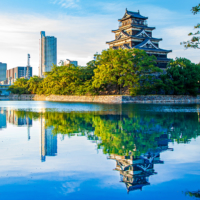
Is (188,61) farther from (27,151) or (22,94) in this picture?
(22,94)

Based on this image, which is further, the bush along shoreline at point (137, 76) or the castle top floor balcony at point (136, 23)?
the castle top floor balcony at point (136, 23)

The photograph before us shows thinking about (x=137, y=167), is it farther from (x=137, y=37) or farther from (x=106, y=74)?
(x=137, y=37)

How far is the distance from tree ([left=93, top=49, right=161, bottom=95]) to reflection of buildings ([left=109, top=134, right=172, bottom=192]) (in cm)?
3323

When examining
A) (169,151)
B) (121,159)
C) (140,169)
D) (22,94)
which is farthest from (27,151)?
(22,94)

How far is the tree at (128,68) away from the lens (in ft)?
130

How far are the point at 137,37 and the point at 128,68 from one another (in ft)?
37.5

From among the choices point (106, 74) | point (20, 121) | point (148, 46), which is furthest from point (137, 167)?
point (148, 46)

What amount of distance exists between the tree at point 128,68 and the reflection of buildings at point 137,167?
3323cm

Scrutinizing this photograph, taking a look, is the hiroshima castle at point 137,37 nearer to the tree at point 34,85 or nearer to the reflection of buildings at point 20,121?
the tree at point 34,85

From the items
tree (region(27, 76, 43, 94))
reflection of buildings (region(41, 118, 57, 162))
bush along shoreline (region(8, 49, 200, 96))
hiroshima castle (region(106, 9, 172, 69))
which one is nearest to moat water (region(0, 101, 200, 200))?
reflection of buildings (region(41, 118, 57, 162))

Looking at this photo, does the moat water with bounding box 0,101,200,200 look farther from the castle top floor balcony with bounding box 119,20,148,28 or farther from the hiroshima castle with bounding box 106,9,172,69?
the castle top floor balcony with bounding box 119,20,148,28

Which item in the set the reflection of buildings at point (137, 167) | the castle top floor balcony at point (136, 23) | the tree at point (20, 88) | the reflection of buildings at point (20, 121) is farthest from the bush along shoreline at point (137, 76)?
the reflection of buildings at point (137, 167)

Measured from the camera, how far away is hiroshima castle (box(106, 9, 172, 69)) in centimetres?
→ 4919

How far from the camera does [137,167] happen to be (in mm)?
5465
